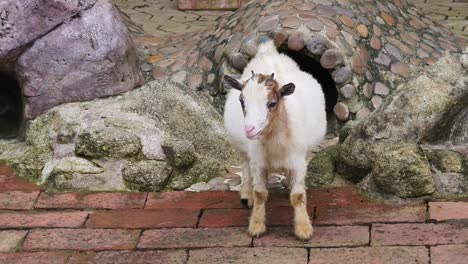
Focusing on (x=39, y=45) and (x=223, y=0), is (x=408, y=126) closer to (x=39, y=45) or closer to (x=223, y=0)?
(x=39, y=45)

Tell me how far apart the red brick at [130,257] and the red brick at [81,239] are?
9 centimetres

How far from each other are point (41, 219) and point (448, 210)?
286 cm

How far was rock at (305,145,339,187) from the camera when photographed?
6.64m

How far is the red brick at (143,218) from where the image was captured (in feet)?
20.0

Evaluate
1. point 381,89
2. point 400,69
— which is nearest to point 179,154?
point 381,89

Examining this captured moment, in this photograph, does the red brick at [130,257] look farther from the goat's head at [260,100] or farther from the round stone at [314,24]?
the round stone at [314,24]

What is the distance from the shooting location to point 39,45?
7379 millimetres

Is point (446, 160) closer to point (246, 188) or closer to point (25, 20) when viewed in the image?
point (246, 188)

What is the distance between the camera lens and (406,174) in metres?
6.19

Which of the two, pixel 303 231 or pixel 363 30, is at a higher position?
pixel 303 231

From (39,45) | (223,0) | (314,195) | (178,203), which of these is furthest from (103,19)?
(223,0)

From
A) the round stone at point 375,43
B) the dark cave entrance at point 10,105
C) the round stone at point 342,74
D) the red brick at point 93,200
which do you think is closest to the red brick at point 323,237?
the red brick at point 93,200

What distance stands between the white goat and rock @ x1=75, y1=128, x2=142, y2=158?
0.96 meters

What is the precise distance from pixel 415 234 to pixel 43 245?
8.11 ft
